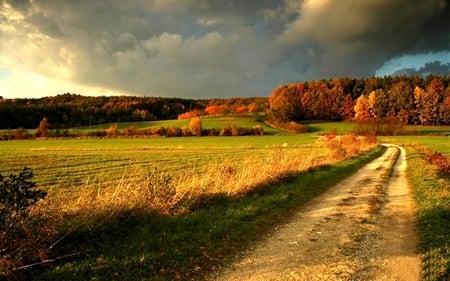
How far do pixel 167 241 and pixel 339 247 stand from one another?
3.79 m

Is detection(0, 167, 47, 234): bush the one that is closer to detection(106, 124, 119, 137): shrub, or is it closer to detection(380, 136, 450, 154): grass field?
detection(380, 136, 450, 154): grass field

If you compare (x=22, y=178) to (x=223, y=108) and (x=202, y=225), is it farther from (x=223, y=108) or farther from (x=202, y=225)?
(x=223, y=108)

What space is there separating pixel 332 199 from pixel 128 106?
566ft

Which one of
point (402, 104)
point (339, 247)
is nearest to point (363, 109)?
point (402, 104)

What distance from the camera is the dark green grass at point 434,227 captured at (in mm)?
7418

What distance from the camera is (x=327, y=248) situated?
854 cm

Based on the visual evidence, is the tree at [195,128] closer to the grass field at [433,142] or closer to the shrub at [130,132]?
the shrub at [130,132]

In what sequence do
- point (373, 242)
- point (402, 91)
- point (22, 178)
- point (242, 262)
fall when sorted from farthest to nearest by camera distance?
point (402, 91), point (373, 242), point (242, 262), point (22, 178)

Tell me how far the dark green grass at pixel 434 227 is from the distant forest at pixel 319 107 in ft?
348

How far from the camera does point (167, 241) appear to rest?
8.63 m

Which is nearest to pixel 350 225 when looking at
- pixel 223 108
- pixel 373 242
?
pixel 373 242

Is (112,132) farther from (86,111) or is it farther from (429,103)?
(429,103)

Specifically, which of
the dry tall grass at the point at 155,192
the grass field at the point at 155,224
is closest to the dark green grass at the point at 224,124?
the dry tall grass at the point at 155,192

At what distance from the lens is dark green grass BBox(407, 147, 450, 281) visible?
24.3 ft
